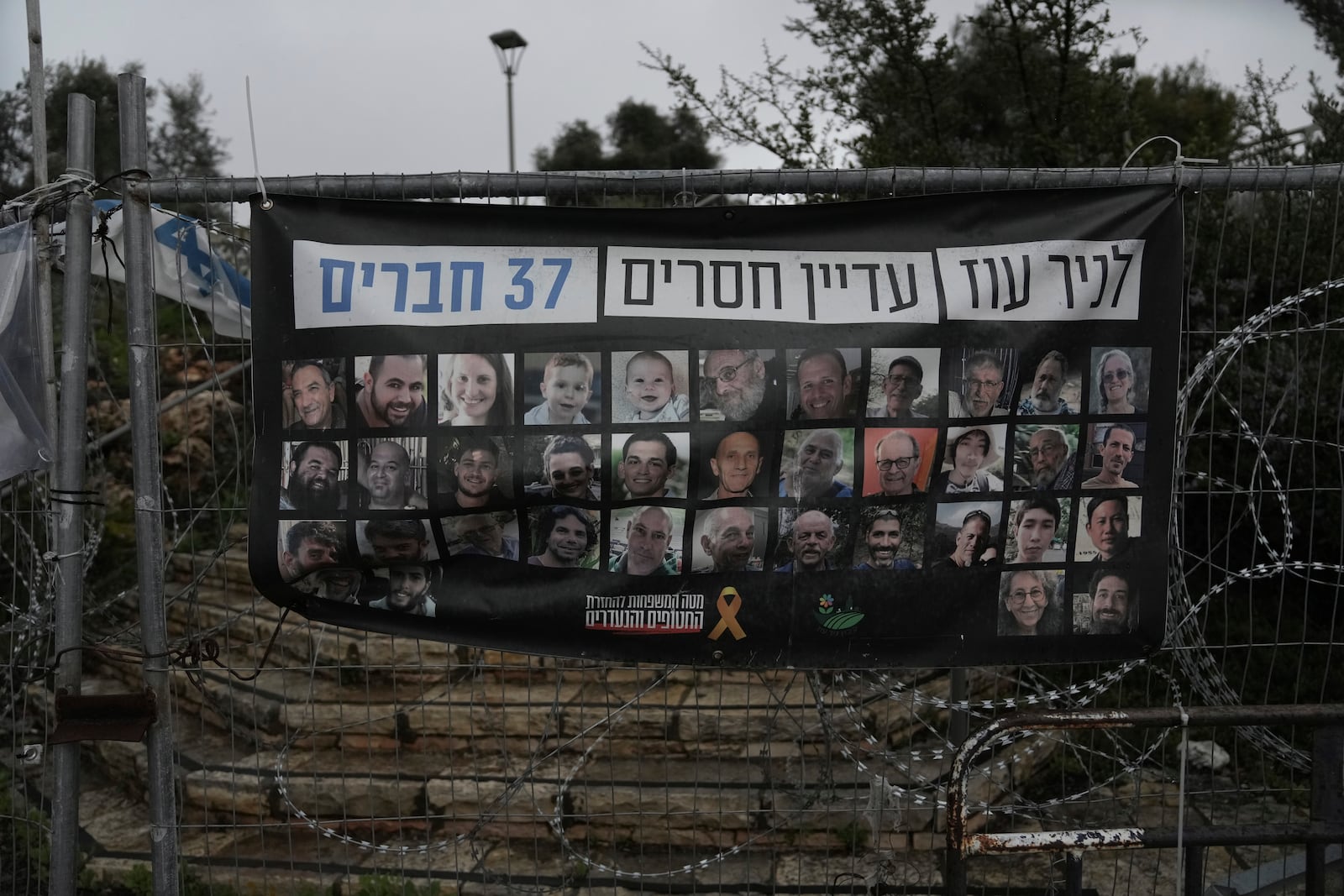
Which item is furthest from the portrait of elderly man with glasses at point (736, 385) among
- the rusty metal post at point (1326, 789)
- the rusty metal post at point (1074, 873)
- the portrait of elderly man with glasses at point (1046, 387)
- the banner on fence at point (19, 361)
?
the banner on fence at point (19, 361)

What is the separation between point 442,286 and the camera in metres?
2.89

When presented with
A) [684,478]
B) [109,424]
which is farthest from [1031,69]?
[109,424]

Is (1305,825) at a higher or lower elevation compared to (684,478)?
lower

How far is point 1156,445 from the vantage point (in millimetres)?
2947

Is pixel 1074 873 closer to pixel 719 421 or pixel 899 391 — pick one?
pixel 899 391

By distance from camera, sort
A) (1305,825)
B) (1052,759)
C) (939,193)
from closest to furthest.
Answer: (1305,825) < (939,193) < (1052,759)

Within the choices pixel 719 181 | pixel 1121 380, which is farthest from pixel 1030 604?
pixel 719 181

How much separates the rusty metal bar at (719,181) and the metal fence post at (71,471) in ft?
0.92

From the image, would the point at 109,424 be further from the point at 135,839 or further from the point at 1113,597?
the point at 1113,597

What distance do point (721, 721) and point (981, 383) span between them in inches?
89.6

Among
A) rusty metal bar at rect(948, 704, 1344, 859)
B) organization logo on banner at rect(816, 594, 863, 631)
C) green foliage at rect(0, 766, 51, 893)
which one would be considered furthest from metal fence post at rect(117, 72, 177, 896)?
rusty metal bar at rect(948, 704, 1344, 859)

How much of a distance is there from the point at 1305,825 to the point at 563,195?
268cm

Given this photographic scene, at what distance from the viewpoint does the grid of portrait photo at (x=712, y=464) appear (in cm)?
286

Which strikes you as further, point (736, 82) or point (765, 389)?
point (736, 82)
